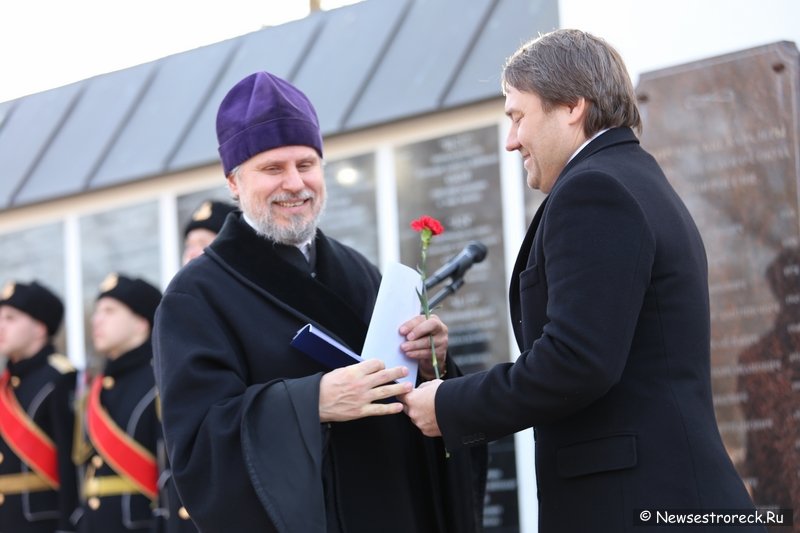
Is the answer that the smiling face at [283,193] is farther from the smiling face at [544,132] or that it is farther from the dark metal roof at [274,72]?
the dark metal roof at [274,72]

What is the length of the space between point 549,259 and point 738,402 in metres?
2.43

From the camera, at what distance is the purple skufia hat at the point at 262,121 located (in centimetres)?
437

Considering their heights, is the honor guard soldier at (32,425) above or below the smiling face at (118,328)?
below

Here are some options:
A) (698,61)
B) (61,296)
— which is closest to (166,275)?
(61,296)

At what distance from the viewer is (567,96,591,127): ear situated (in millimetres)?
3490

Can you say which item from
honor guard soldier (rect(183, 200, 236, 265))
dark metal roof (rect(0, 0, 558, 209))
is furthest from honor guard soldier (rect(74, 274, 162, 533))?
dark metal roof (rect(0, 0, 558, 209))

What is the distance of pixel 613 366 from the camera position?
3209mm

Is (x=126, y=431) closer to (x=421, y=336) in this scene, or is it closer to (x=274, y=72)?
(x=274, y=72)

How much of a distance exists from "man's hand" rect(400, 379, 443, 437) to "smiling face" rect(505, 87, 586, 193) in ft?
2.13

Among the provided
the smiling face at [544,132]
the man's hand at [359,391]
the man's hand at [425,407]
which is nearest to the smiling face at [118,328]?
the man's hand at [359,391]

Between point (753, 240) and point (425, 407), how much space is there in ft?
7.70

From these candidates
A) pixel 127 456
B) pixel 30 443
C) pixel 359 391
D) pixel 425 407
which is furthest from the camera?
pixel 30 443

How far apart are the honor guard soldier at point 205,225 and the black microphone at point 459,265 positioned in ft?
7.38

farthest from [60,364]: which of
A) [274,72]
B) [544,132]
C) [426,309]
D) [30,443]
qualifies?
[544,132]
